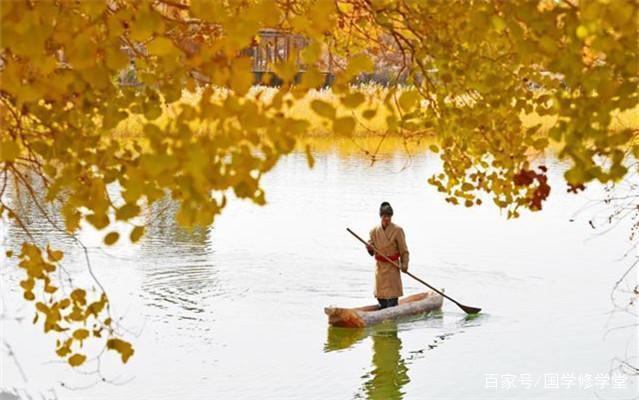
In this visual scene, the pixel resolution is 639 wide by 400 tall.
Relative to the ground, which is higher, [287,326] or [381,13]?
[381,13]

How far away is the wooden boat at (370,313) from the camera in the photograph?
48.2ft

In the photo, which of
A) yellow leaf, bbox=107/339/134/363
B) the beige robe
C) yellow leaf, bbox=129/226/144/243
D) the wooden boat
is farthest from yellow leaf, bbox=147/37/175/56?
the wooden boat

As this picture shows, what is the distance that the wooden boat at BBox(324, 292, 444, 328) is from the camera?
48.2ft

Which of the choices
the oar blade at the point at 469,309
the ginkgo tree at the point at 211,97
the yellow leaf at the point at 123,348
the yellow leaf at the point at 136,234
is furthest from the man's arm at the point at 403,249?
the yellow leaf at the point at 136,234

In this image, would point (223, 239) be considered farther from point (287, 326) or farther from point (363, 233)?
point (287, 326)

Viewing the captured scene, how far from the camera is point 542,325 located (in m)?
15.3

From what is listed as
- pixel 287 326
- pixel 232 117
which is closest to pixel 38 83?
pixel 232 117

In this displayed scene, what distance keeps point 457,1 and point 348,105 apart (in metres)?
2.14

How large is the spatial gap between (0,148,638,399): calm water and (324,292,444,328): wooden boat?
0.14 meters

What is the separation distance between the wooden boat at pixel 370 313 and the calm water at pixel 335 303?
0.47 feet

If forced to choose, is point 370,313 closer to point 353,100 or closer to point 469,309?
point 469,309

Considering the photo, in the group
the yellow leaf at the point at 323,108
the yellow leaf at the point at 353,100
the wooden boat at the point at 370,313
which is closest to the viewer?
the yellow leaf at the point at 323,108

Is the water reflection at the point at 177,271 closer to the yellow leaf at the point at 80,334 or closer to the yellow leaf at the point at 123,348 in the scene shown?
the yellow leaf at the point at 80,334

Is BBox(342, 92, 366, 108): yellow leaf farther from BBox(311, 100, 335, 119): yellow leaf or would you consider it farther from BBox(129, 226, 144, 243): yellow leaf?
BBox(129, 226, 144, 243): yellow leaf
